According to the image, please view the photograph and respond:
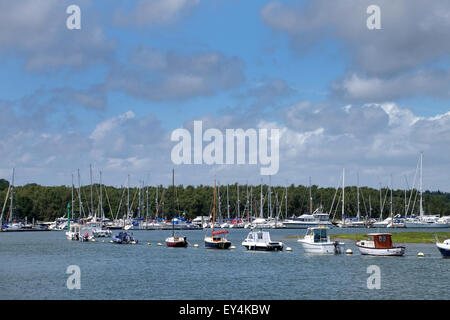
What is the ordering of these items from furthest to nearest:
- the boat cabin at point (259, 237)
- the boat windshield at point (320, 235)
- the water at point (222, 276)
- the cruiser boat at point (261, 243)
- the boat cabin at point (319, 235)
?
the boat cabin at point (259, 237)
the cruiser boat at point (261, 243)
the boat windshield at point (320, 235)
the boat cabin at point (319, 235)
the water at point (222, 276)

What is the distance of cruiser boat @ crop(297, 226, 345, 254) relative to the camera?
10550cm

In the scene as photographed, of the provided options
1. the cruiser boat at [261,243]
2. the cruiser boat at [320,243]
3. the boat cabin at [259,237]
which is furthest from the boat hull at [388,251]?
the boat cabin at [259,237]

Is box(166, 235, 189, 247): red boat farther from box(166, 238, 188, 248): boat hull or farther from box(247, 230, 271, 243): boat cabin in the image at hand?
box(247, 230, 271, 243): boat cabin

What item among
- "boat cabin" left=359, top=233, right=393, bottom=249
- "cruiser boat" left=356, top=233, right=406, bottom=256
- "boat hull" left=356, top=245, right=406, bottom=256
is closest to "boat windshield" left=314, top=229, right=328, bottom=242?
"cruiser boat" left=356, top=233, right=406, bottom=256

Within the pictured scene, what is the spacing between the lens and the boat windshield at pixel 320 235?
352 feet

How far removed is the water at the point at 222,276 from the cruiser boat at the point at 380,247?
3.80 feet

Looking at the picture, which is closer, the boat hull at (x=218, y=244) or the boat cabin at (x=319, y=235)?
the boat cabin at (x=319, y=235)

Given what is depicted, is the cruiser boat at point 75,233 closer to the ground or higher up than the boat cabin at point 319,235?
closer to the ground

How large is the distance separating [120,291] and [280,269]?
27.2 meters

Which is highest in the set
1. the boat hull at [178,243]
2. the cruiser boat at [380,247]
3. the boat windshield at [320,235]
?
the boat windshield at [320,235]

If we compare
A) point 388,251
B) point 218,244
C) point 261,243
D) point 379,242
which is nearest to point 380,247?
point 379,242

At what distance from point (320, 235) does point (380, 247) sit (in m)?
12.0

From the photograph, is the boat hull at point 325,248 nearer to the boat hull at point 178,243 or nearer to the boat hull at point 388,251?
the boat hull at point 388,251

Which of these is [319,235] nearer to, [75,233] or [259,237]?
[259,237]
